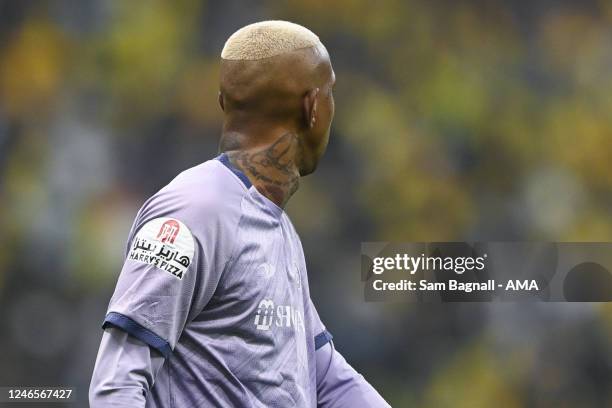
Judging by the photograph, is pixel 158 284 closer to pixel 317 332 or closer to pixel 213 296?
pixel 213 296

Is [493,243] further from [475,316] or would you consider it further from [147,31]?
[147,31]

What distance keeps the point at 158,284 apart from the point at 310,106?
1.30ft

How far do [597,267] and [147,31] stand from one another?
163cm

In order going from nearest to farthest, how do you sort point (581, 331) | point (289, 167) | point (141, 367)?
point (141, 367) < point (289, 167) < point (581, 331)

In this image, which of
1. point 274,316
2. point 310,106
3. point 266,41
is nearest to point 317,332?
point 274,316

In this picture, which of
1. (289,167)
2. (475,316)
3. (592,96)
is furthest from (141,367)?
(592,96)

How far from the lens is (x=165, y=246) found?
49.8 inches

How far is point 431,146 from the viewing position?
3.12 metres

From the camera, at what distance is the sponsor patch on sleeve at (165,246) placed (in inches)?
49.7

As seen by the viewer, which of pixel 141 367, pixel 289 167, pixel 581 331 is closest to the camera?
pixel 141 367

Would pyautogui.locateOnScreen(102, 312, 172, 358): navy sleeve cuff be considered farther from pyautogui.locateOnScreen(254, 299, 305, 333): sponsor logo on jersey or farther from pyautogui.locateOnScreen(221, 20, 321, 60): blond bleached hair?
pyautogui.locateOnScreen(221, 20, 321, 60): blond bleached hair

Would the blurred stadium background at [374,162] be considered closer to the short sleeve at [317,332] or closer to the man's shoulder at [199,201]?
the short sleeve at [317,332]

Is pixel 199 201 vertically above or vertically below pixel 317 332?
above

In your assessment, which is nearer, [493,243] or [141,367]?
[141,367]
